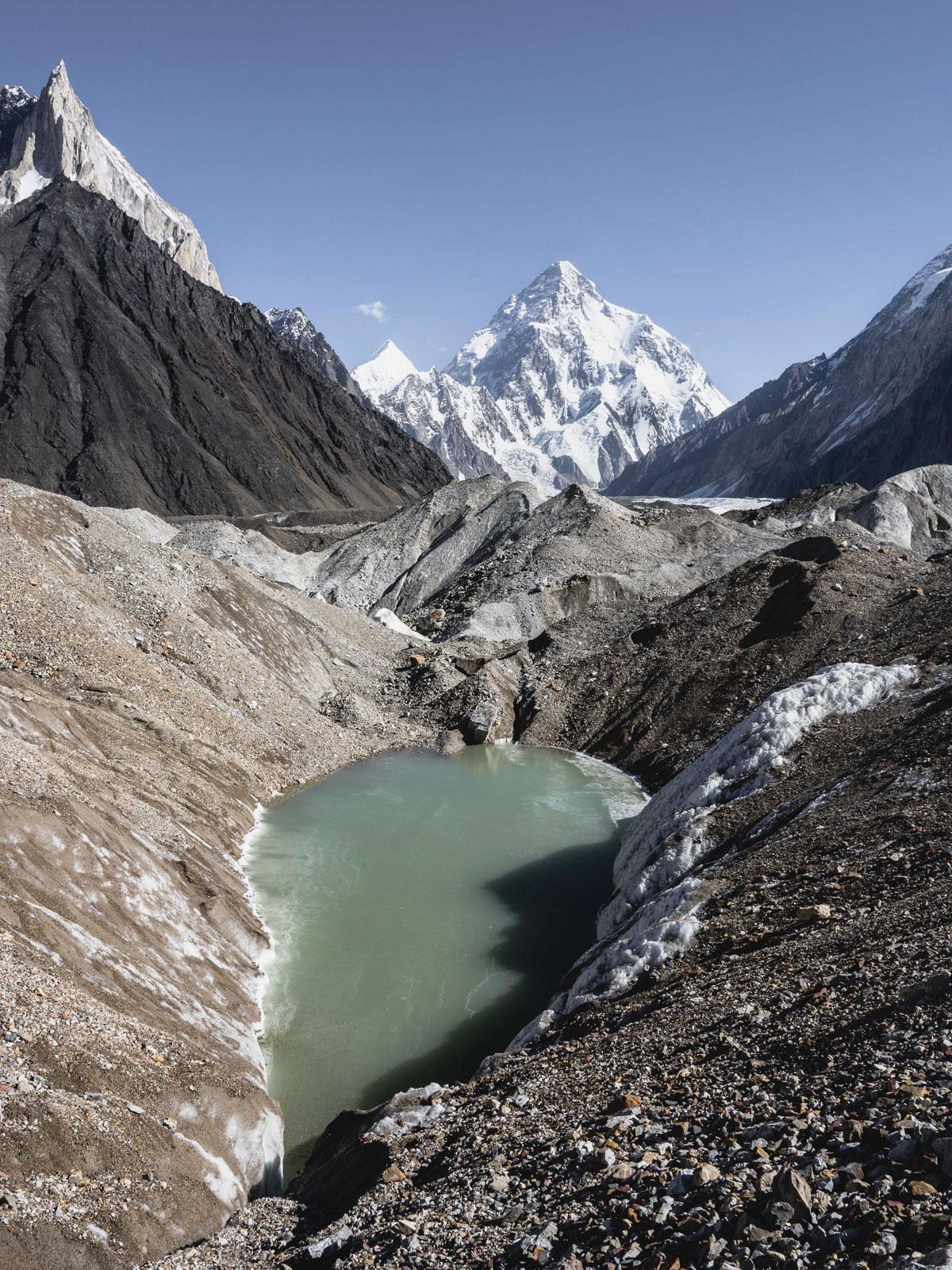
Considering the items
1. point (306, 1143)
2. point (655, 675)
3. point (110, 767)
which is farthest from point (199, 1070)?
point (655, 675)

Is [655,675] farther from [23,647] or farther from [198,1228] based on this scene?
[198,1228]

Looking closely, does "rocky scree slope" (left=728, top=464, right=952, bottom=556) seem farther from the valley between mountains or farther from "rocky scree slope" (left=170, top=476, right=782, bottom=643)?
the valley between mountains

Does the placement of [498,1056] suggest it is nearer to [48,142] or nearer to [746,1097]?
[746,1097]

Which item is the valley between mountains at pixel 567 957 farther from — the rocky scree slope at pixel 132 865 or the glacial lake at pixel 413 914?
the glacial lake at pixel 413 914

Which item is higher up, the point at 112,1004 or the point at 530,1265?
the point at 112,1004

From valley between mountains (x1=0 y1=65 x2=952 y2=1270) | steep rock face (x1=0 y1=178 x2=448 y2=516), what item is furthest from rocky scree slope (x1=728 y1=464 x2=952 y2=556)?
steep rock face (x1=0 y1=178 x2=448 y2=516)

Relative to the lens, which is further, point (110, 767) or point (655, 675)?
point (655, 675)
